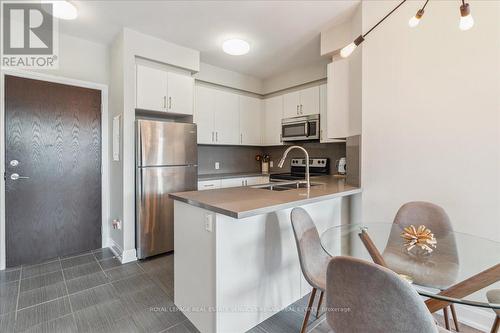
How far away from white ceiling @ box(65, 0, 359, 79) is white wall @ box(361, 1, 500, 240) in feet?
1.86

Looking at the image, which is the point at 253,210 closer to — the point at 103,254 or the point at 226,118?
the point at 103,254

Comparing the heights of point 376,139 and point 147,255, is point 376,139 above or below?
above

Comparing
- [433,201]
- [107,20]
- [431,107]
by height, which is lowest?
[433,201]

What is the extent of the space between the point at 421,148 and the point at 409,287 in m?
1.56

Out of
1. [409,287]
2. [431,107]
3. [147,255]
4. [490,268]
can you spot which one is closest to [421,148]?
[431,107]

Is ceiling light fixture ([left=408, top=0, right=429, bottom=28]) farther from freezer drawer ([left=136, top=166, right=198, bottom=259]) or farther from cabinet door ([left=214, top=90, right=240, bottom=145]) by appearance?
cabinet door ([left=214, top=90, right=240, bottom=145])

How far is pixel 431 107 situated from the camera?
6.27 feet

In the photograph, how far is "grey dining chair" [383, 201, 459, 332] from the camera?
4.38ft

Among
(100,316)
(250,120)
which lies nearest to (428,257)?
(100,316)

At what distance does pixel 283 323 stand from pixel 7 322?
78.2 inches

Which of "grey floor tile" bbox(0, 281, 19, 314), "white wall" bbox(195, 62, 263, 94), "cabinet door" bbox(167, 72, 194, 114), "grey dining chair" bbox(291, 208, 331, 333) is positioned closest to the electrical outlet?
"grey dining chair" bbox(291, 208, 331, 333)

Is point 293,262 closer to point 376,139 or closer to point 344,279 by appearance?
point 344,279

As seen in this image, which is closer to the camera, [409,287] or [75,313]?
[409,287]

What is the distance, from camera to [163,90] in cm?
310
